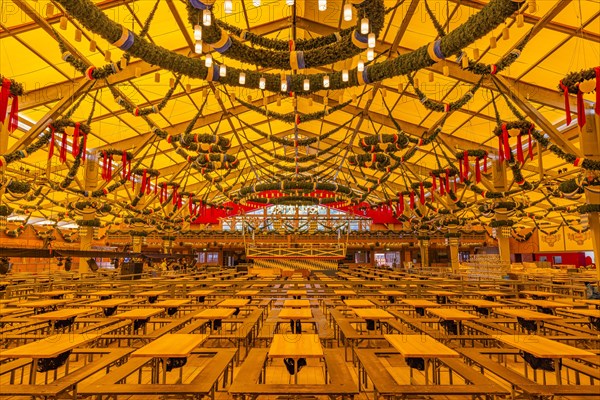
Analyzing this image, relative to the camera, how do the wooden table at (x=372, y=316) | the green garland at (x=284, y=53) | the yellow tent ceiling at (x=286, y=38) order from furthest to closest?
the yellow tent ceiling at (x=286, y=38) < the wooden table at (x=372, y=316) < the green garland at (x=284, y=53)

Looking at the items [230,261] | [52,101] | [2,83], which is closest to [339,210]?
[230,261]

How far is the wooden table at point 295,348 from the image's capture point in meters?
3.45

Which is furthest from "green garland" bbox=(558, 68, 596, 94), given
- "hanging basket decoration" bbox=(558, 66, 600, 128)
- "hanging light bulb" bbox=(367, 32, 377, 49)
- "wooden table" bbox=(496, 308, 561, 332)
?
"hanging light bulb" bbox=(367, 32, 377, 49)

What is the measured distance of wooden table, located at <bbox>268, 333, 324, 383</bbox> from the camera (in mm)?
3449

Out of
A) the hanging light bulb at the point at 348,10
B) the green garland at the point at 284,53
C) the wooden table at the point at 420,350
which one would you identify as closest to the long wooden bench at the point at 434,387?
the wooden table at the point at 420,350

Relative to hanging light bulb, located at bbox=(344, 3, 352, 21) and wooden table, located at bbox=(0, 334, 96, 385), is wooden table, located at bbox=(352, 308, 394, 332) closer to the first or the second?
wooden table, located at bbox=(0, 334, 96, 385)

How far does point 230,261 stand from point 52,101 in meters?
25.0

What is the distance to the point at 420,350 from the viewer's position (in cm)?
364

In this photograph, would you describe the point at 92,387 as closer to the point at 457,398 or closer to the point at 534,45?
the point at 457,398

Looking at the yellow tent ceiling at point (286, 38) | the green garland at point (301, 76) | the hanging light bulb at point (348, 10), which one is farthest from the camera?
the yellow tent ceiling at point (286, 38)

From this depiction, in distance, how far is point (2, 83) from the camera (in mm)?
5961

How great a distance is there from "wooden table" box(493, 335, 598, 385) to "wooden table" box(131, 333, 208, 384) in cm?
296

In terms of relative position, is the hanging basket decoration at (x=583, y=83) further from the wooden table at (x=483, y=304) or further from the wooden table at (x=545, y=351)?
the wooden table at (x=545, y=351)

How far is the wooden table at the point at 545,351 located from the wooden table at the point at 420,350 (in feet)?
2.22
